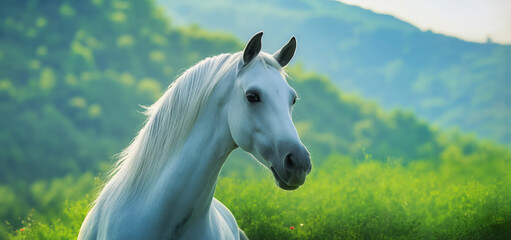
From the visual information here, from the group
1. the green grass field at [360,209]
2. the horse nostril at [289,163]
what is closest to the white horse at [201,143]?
the horse nostril at [289,163]

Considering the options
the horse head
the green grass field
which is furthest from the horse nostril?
the green grass field

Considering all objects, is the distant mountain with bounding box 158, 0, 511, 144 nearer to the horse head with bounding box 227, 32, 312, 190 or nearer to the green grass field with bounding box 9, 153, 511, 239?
the green grass field with bounding box 9, 153, 511, 239

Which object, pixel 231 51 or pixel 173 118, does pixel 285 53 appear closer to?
pixel 173 118

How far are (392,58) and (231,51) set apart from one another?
8.73 m

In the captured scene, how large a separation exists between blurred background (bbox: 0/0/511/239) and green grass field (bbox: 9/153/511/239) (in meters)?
9.25

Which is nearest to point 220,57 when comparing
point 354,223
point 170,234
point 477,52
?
point 170,234

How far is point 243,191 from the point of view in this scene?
13.6 ft

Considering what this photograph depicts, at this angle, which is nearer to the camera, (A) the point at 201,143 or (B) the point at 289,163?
(B) the point at 289,163

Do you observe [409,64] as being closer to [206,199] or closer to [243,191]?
[243,191]

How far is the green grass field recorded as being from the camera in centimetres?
363

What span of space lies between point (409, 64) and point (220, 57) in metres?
20.9

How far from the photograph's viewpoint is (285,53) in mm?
1744

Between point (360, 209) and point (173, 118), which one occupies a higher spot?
point (173, 118)

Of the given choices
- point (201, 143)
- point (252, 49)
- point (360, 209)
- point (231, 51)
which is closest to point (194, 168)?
point (201, 143)
